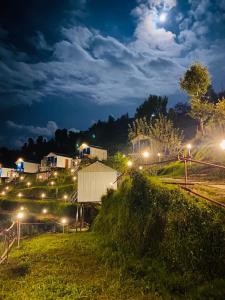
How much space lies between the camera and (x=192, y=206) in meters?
9.02

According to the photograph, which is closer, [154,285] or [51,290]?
[154,285]

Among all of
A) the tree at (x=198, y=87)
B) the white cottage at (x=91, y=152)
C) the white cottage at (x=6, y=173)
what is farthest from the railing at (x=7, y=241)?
the white cottage at (x=6, y=173)

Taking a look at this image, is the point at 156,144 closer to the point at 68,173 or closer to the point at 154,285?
the point at 68,173

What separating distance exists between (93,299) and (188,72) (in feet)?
109

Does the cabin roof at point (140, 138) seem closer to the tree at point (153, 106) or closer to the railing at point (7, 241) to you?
the tree at point (153, 106)

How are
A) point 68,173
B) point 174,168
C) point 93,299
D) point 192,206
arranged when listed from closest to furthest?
1. point 93,299
2. point 192,206
3. point 174,168
4. point 68,173

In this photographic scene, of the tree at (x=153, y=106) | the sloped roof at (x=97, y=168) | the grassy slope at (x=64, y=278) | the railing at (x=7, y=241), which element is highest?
the tree at (x=153, y=106)

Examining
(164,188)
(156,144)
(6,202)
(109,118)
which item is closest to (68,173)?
(6,202)

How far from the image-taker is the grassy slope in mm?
8711

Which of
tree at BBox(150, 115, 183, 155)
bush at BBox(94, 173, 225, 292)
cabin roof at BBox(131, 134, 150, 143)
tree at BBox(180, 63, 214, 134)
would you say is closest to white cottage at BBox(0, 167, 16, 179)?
cabin roof at BBox(131, 134, 150, 143)

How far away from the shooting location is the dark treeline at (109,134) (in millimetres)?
70312

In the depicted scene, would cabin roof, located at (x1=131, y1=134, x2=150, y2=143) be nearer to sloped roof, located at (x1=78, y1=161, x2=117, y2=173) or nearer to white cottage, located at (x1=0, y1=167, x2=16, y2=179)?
sloped roof, located at (x1=78, y1=161, x2=117, y2=173)

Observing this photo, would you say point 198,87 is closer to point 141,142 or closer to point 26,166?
point 141,142

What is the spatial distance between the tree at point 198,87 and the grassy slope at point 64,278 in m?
26.1
